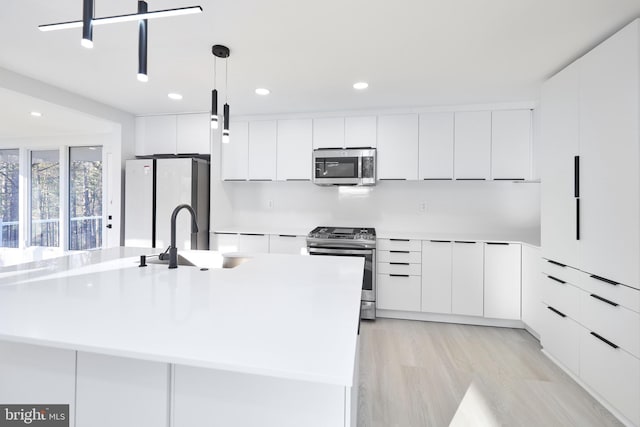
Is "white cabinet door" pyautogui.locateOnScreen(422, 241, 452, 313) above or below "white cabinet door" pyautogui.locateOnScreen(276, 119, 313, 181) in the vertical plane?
below

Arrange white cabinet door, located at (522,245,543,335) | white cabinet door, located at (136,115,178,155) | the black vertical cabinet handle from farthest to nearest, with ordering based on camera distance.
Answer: white cabinet door, located at (136,115,178,155), white cabinet door, located at (522,245,543,335), the black vertical cabinet handle

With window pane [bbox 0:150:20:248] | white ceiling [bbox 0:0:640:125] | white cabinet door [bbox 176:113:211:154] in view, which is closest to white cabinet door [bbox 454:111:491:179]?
white ceiling [bbox 0:0:640:125]

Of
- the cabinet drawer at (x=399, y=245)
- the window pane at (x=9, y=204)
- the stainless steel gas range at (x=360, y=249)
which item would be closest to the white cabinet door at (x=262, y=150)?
the stainless steel gas range at (x=360, y=249)

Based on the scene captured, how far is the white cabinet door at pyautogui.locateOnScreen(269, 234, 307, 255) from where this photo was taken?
3.53 m

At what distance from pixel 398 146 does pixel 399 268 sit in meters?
1.38

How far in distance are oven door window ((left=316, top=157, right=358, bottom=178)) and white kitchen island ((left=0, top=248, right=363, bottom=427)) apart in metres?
2.37

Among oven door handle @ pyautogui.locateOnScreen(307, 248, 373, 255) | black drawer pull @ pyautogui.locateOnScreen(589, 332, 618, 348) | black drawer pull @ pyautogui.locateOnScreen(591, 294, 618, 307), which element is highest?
oven door handle @ pyautogui.locateOnScreen(307, 248, 373, 255)

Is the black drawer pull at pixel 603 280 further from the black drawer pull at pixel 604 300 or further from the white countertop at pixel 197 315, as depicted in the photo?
the white countertop at pixel 197 315

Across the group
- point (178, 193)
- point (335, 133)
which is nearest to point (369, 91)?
point (335, 133)

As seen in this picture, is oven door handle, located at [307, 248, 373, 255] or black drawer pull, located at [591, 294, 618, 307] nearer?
black drawer pull, located at [591, 294, 618, 307]

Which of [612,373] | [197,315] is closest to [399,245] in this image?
[612,373]

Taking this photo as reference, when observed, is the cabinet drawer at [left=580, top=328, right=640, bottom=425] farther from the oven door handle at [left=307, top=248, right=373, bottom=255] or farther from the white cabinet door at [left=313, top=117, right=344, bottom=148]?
the white cabinet door at [left=313, top=117, right=344, bottom=148]

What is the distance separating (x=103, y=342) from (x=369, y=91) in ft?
9.51

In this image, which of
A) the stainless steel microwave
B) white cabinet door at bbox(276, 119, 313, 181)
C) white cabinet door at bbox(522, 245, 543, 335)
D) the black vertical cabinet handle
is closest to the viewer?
the black vertical cabinet handle
